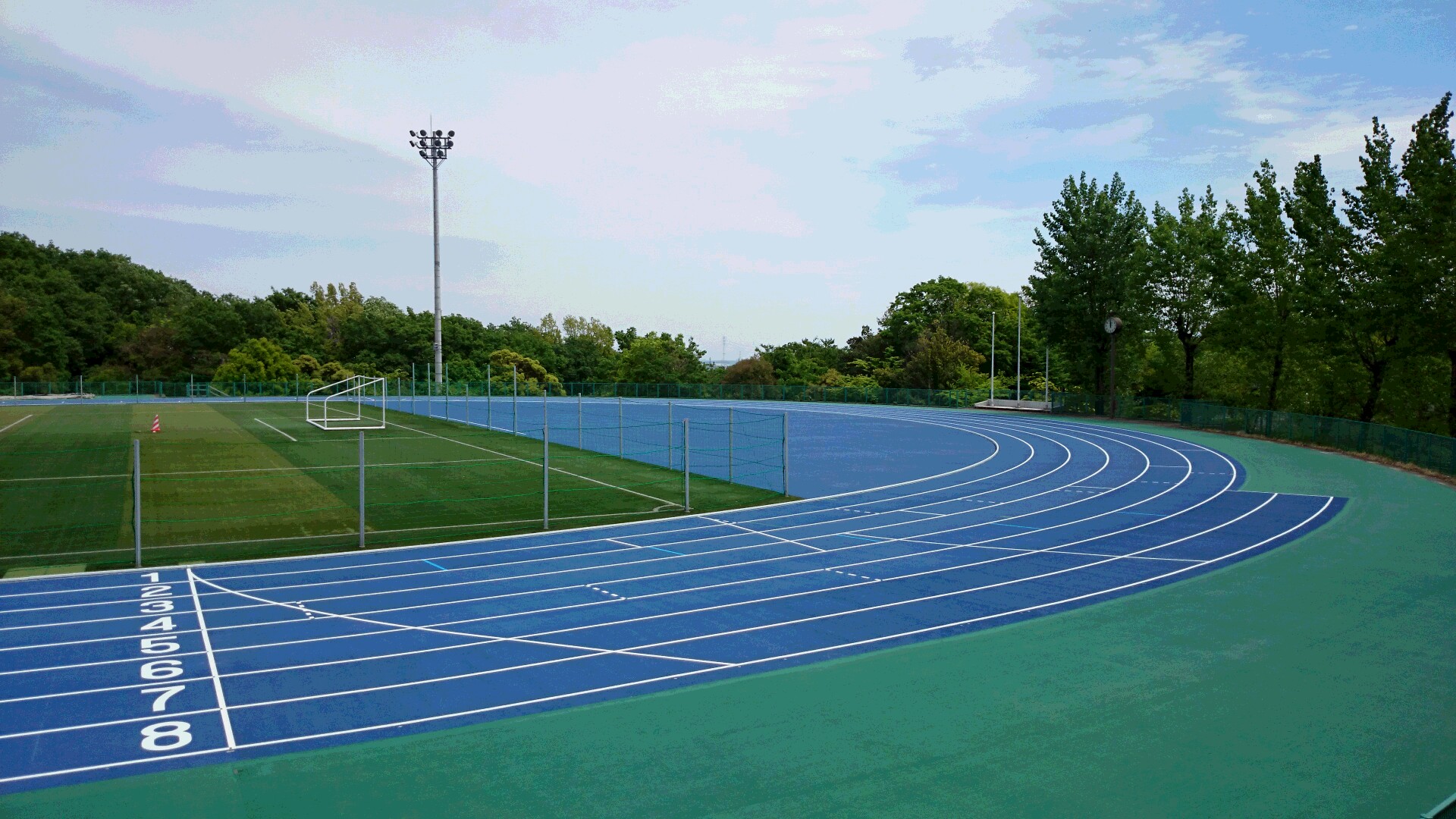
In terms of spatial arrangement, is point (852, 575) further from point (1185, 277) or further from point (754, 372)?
point (754, 372)

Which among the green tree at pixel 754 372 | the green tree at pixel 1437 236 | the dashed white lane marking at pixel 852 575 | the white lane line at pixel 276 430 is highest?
the green tree at pixel 1437 236

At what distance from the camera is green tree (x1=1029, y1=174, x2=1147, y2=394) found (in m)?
53.3

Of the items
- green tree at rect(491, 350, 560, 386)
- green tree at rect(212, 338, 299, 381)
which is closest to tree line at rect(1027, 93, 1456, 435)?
green tree at rect(491, 350, 560, 386)

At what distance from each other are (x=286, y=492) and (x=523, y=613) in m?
12.8

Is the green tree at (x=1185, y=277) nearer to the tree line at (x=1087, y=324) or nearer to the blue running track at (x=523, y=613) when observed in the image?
the tree line at (x=1087, y=324)

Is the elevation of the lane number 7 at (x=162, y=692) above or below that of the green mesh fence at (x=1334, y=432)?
below

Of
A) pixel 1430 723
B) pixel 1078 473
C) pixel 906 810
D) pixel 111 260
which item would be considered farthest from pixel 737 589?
pixel 111 260

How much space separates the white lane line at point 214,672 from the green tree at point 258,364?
7299 centimetres

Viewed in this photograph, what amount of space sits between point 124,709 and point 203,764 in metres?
1.74

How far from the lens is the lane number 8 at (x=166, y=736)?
738 centimetres

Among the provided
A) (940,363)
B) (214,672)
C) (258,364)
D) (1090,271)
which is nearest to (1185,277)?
(1090,271)

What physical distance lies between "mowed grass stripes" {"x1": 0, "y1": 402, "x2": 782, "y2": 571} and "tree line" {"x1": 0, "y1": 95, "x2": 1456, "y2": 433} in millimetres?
29986

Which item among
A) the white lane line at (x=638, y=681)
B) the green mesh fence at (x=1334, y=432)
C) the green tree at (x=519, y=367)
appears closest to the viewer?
the white lane line at (x=638, y=681)

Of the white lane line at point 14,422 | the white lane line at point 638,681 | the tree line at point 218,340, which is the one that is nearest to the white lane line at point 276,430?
the white lane line at point 14,422
